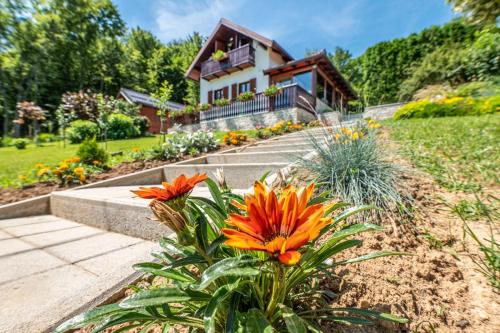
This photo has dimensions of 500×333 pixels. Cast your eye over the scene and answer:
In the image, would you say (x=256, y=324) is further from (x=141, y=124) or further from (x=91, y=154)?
(x=141, y=124)

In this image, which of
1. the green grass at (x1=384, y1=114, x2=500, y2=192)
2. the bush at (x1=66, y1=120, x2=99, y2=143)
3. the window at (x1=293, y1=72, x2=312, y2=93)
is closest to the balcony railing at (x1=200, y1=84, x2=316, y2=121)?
the window at (x1=293, y1=72, x2=312, y2=93)

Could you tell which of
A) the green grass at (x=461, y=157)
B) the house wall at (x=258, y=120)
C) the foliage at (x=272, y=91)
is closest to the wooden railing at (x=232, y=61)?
the foliage at (x=272, y=91)

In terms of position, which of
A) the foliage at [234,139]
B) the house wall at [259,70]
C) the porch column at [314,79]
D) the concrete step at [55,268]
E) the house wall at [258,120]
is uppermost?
the house wall at [259,70]

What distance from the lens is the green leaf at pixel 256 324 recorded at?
20.9 inches

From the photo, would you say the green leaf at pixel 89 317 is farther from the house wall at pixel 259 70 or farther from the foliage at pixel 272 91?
the house wall at pixel 259 70

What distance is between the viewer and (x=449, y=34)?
12984 mm

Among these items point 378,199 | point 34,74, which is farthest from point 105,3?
point 378,199

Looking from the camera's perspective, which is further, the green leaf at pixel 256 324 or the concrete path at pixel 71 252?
the concrete path at pixel 71 252

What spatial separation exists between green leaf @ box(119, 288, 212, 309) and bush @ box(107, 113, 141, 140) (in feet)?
41.2

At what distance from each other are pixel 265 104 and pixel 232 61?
15.0 feet

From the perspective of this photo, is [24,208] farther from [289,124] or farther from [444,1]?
[289,124]

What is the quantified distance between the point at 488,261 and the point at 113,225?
2404mm

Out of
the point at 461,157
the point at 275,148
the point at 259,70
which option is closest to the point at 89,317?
the point at 461,157

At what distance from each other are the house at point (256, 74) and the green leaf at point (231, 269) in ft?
32.3
